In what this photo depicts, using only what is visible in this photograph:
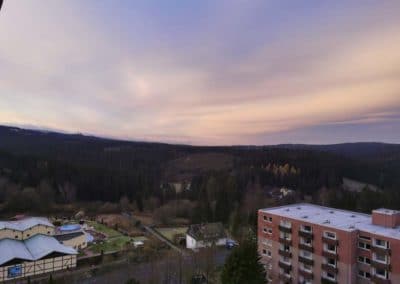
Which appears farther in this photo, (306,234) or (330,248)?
(306,234)

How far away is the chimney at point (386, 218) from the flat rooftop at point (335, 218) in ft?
0.76

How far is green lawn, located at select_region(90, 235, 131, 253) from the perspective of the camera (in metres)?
24.6

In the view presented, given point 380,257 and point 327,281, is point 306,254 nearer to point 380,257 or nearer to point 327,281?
point 327,281

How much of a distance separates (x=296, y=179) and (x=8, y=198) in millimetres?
43304

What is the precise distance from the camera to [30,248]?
70.1 feet

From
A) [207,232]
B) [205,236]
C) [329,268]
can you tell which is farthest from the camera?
[207,232]

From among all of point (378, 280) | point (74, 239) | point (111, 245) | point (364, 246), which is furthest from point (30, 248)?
point (378, 280)

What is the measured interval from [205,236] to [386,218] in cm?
1446

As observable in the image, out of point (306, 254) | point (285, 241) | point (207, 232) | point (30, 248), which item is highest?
point (285, 241)

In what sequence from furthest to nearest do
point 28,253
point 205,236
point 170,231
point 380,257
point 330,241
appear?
1. point 170,231
2. point 205,236
3. point 28,253
4. point 330,241
5. point 380,257

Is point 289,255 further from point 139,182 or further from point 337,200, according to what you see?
point 139,182

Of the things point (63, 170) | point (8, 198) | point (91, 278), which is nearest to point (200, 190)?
point (63, 170)

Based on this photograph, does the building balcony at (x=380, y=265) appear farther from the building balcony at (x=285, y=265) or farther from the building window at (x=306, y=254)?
the building balcony at (x=285, y=265)

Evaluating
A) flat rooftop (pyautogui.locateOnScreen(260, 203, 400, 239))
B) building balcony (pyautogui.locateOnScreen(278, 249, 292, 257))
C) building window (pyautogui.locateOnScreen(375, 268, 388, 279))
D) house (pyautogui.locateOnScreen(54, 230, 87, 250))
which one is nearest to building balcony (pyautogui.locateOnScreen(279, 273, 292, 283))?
building balcony (pyautogui.locateOnScreen(278, 249, 292, 257))
